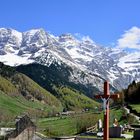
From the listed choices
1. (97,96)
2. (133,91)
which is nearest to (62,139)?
(97,96)

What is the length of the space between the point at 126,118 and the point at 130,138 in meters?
67.3

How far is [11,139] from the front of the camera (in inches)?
2419

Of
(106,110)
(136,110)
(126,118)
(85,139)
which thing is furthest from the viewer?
(136,110)

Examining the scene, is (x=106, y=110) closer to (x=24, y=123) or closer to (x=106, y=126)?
(x=106, y=126)

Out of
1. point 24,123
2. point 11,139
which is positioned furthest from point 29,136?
point 24,123

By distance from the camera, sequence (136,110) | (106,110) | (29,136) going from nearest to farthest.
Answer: (106,110)
(29,136)
(136,110)

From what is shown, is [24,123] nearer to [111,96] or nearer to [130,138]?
[130,138]

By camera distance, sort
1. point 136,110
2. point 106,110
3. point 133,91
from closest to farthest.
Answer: point 106,110 → point 136,110 → point 133,91

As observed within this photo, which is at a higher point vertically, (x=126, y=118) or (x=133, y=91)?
(x=133, y=91)

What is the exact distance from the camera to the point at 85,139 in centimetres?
4834

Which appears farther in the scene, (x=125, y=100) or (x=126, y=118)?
(x=125, y=100)

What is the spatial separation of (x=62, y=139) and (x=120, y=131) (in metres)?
6.05

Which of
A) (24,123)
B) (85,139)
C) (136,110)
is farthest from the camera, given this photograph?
(136,110)

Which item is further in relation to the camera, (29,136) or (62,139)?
(29,136)
